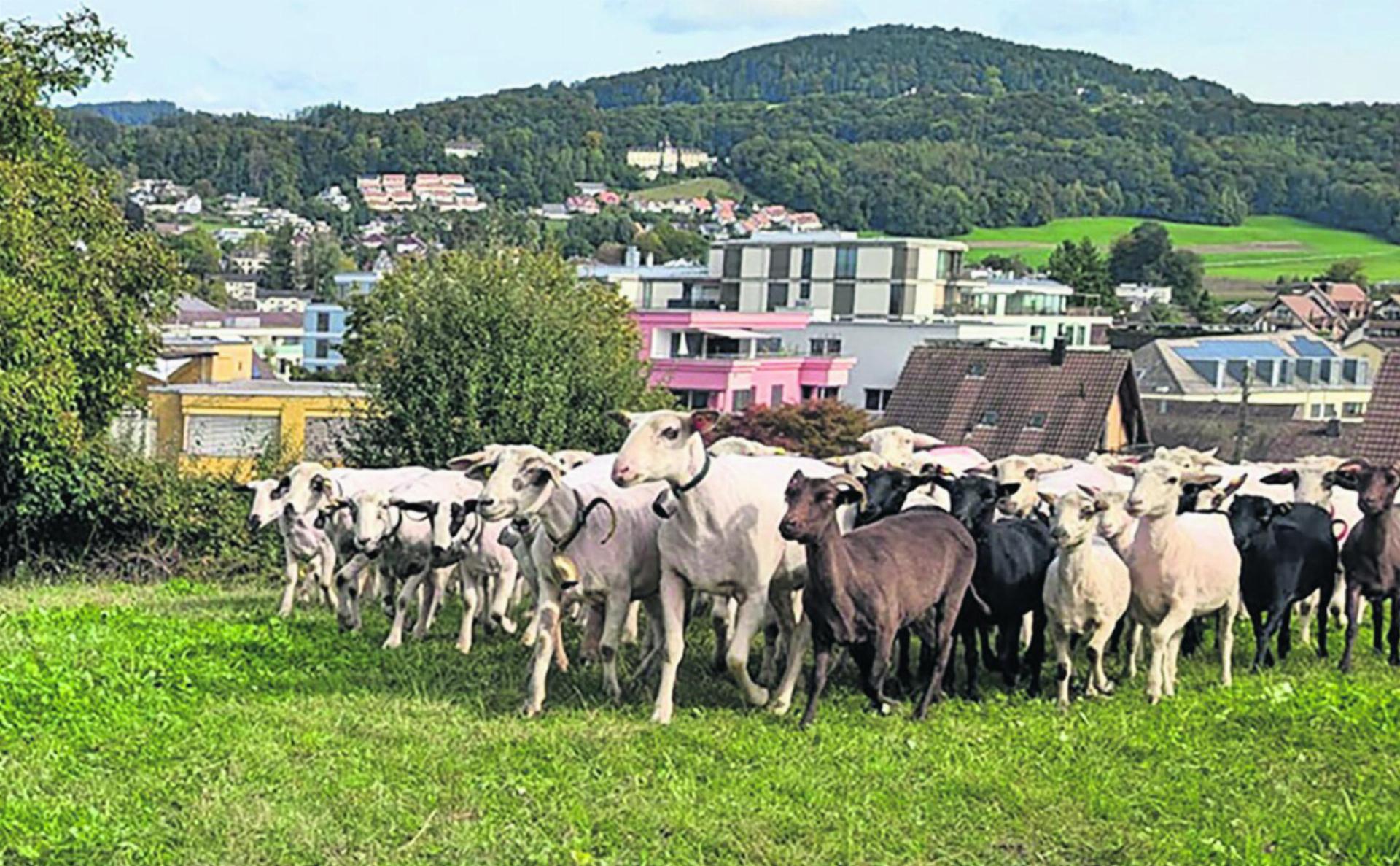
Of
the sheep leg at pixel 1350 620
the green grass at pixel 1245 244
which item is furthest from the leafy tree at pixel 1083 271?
the sheep leg at pixel 1350 620

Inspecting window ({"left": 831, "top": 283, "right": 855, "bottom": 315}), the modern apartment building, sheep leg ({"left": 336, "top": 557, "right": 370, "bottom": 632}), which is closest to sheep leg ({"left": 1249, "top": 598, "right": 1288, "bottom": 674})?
sheep leg ({"left": 336, "top": 557, "right": 370, "bottom": 632})

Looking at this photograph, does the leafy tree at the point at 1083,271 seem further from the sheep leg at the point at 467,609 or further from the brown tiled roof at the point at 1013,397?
the sheep leg at the point at 467,609

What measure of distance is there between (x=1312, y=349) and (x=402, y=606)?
76.0m

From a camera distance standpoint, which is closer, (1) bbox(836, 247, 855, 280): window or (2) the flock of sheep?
(2) the flock of sheep

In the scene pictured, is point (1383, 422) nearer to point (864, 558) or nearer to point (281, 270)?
point (864, 558)

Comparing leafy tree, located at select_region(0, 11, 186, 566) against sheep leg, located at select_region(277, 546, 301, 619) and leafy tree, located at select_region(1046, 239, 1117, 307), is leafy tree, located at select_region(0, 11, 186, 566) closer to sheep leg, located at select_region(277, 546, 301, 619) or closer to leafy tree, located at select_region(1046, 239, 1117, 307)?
sheep leg, located at select_region(277, 546, 301, 619)

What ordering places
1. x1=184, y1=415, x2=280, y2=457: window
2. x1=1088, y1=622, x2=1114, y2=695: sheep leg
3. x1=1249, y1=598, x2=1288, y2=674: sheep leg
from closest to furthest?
x1=1088, y1=622, x2=1114, y2=695: sheep leg, x1=1249, y1=598, x2=1288, y2=674: sheep leg, x1=184, y1=415, x2=280, y2=457: window

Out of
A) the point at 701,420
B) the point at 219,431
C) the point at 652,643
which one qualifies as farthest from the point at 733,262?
the point at 701,420

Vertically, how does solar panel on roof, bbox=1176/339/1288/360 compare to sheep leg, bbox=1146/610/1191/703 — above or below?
above

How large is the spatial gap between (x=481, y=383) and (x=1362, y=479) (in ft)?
49.5

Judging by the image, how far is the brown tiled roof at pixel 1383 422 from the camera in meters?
44.5

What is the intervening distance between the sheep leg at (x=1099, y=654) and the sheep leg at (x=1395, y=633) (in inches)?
125

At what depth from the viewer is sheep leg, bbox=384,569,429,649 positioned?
603 inches

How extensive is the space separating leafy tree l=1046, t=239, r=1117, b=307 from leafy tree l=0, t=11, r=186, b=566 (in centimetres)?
10291
